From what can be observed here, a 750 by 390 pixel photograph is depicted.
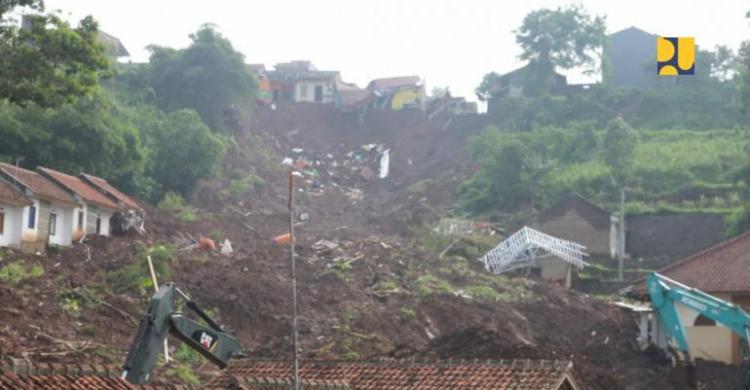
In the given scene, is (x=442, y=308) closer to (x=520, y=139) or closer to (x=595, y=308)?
(x=595, y=308)

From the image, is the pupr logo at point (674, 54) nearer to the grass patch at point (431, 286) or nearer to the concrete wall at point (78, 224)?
the grass patch at point (431, 286)

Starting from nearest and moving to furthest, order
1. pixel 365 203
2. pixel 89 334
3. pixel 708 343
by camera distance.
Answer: pixel 89 334
pixel 708 343
pixel 365 203

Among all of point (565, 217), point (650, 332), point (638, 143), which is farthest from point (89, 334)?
point (638, 143)

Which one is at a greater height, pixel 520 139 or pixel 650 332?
pixel 520 139

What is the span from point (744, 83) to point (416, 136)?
77.9 feet

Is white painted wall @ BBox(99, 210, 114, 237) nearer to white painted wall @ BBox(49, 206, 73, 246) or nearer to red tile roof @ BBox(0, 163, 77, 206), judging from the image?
white painted wall @ BBox(49, 206, 73, 246)

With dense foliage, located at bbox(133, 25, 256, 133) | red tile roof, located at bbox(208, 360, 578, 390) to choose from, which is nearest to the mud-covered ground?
dense foliage, located at bbox(133, 25, 256, 133)

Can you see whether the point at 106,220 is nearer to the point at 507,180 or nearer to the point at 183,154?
the point at 183,154

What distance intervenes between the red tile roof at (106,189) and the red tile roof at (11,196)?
734 cm

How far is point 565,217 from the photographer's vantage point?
5741 centimetres

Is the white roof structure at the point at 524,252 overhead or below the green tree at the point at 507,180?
below

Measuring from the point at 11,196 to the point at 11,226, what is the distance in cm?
91

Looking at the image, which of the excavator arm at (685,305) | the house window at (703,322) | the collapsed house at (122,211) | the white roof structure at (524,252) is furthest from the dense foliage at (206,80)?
the excavator arm at (685,305)

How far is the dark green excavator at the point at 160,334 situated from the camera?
17938mm
